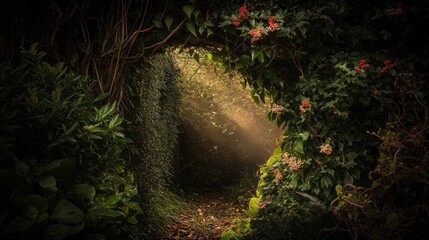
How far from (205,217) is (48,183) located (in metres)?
5.71

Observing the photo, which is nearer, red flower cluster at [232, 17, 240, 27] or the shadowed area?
red flower cluster at [232, 17, 240, 27]

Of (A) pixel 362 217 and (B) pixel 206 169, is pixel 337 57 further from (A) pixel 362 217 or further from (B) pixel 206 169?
(B) pixel 206 169

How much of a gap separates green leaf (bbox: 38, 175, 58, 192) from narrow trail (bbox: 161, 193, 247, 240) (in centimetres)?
355

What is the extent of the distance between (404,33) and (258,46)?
1485 mm

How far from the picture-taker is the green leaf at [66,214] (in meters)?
1.80

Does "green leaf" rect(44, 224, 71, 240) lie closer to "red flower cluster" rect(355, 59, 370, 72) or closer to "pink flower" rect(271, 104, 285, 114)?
"pink flower" rect(271, 104, 285, 114)

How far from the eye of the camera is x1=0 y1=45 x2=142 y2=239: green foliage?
175 centimetres

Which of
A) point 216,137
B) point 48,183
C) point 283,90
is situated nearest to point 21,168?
point 48,183

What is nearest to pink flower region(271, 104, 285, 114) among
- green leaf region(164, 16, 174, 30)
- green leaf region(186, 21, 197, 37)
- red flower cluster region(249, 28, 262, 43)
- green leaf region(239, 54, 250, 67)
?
green leaf region(239, 54, 250, 67)

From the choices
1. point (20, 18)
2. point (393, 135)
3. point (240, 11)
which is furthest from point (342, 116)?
point (20, 18)

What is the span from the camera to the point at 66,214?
Result: 1832mm

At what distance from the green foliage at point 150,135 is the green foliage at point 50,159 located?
4.05ft

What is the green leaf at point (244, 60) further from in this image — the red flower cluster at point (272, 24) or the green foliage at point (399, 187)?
the green foliage at point (399, 187)

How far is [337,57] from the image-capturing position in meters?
3.42
